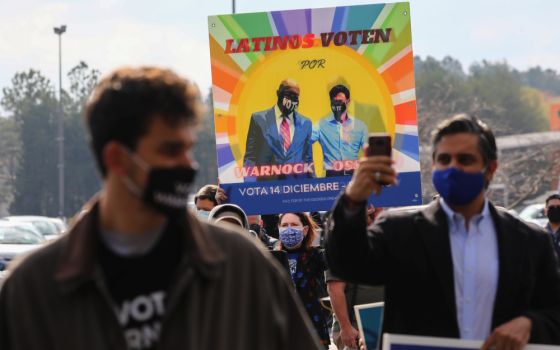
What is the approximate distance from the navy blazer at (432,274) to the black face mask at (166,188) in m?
1.35

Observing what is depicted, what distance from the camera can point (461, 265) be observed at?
491cm

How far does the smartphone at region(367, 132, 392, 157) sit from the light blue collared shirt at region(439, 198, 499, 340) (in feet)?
1.93

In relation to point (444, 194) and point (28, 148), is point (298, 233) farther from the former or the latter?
point (28, 148)

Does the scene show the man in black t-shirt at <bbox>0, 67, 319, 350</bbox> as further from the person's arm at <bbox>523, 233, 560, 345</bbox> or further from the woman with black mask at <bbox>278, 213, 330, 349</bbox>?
the woman with black mask at <bbox>278, 213, 330, 349</bbox>

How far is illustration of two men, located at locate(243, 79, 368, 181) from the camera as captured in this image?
8.98 metres

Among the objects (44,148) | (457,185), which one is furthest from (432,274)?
(44,148)

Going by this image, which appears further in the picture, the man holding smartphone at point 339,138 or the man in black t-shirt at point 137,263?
the man holding smartphone at point 339,138

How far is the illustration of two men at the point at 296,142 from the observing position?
8.98 meters

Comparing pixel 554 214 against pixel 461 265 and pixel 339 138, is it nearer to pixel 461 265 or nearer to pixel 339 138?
pixel 339 138

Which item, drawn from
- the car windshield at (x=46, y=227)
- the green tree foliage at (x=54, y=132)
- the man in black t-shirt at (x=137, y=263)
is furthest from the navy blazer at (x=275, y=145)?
the green tree foliage at (x=54, y=132)

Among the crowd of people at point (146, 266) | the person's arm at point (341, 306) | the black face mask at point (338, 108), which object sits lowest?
the person's arm at point (341, 306)

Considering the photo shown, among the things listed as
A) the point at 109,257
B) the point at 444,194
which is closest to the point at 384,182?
the point at 444,194

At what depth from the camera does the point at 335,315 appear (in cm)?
927

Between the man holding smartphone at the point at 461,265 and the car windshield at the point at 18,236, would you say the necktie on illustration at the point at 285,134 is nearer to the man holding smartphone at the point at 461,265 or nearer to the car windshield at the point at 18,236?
the man holding smartphone at the point at 461,265
